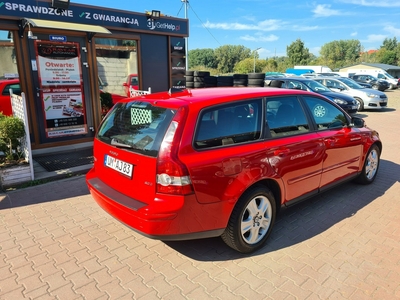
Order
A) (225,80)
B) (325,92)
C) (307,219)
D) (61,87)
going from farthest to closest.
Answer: (325,92) < (225,80) < (61,87) < (307,219)

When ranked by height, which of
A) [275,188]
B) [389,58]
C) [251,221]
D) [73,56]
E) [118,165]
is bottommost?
[251,221]

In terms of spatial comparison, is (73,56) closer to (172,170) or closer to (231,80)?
(172,170)

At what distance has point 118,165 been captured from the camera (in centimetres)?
→ 300

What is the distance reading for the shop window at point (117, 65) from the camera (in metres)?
Result: 7.57

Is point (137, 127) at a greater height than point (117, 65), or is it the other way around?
point (117, 65)

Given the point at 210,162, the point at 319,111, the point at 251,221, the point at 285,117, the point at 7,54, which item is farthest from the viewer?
the point at 7,54

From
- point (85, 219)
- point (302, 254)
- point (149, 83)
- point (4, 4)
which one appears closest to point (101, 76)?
point (149, 83)

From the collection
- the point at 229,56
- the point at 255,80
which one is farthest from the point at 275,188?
the point at 229,56

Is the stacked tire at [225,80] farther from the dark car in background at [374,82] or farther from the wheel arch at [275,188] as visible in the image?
the dark car in background at [374,82]

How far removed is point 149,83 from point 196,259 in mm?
6345

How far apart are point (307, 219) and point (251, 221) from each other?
3.92ft

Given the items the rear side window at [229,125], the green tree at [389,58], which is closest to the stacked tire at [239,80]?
the rear side window at [229,125]

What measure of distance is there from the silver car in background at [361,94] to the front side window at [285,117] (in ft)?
43.4

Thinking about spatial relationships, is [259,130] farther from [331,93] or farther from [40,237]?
[331,93]
